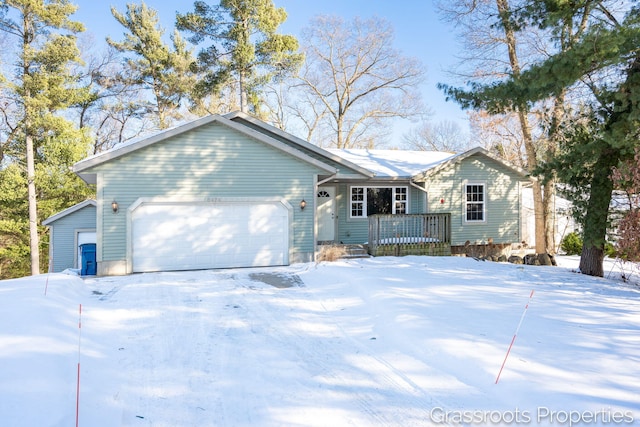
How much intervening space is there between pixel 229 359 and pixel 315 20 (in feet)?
93.7

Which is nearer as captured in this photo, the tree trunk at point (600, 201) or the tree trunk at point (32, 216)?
the tree trunk at point (600, 201)

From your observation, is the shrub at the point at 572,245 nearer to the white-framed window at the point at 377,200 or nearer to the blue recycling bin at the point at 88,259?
the white-framed window at the point at 377,200

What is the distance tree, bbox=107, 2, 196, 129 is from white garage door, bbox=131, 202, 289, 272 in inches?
607

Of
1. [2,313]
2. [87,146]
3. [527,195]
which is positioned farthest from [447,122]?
[2,313]

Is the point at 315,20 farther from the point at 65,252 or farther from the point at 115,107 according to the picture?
the point at 65,252

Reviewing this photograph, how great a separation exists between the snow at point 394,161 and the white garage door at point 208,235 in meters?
4.62

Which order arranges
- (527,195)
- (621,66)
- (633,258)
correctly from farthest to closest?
(527,195), (621,66), (633,258)

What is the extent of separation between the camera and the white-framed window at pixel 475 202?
1477cm

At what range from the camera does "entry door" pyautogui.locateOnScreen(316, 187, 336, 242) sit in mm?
13633

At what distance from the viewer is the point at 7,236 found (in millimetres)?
20734

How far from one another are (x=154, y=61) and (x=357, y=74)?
13996mm

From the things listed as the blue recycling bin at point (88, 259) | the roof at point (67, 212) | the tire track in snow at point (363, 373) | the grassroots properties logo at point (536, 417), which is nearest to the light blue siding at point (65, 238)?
the roof at point (67, 212)

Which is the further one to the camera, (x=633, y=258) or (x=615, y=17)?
(x=615, y=17)

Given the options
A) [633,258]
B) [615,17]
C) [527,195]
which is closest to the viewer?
[633,258]
